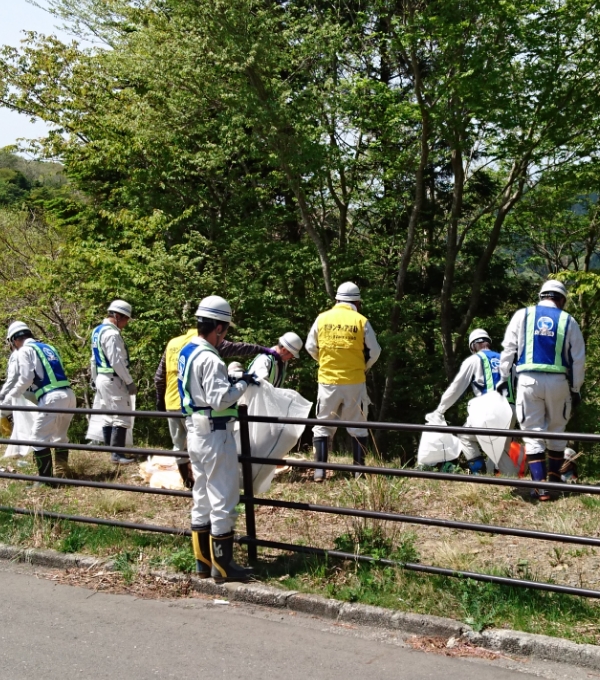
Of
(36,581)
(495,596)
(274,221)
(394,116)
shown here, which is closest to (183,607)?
(36,581)

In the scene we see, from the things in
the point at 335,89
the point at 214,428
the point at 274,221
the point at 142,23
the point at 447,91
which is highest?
the point at 142,23

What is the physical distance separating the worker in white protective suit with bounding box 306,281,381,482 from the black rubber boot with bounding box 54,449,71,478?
279cm

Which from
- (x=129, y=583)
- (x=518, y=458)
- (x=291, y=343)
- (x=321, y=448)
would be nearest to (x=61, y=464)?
(x=321, y=448)

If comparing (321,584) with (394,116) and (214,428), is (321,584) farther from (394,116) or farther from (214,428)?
(394,116)

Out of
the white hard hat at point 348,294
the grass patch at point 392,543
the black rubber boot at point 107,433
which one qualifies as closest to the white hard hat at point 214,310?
the grass patch at point 392,543

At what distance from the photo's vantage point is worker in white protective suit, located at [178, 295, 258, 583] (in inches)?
209

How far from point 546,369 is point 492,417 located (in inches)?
36.4

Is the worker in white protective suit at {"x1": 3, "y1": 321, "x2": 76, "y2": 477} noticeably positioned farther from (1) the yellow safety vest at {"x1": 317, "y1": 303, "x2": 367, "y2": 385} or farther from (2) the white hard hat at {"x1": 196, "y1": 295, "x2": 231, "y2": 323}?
(2) the white hard hat at {"x1": 196, "y1": 295, "x2": 231, "y2": 323}

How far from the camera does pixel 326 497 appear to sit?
7.41 metres

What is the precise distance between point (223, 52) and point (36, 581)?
9.44m

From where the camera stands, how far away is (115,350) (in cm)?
968

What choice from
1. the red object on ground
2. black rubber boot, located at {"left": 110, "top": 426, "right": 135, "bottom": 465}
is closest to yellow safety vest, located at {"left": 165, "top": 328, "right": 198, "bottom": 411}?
black rubber boot, located at {"left": 110, "top": 426, "right": 135, "bottom": 465}

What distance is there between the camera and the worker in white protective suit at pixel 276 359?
7742 mm

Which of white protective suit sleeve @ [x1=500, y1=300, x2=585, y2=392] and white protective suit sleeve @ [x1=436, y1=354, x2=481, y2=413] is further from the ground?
white protective suit sleeve @ [x1=500, y1=300, x2=585, y2=392]
